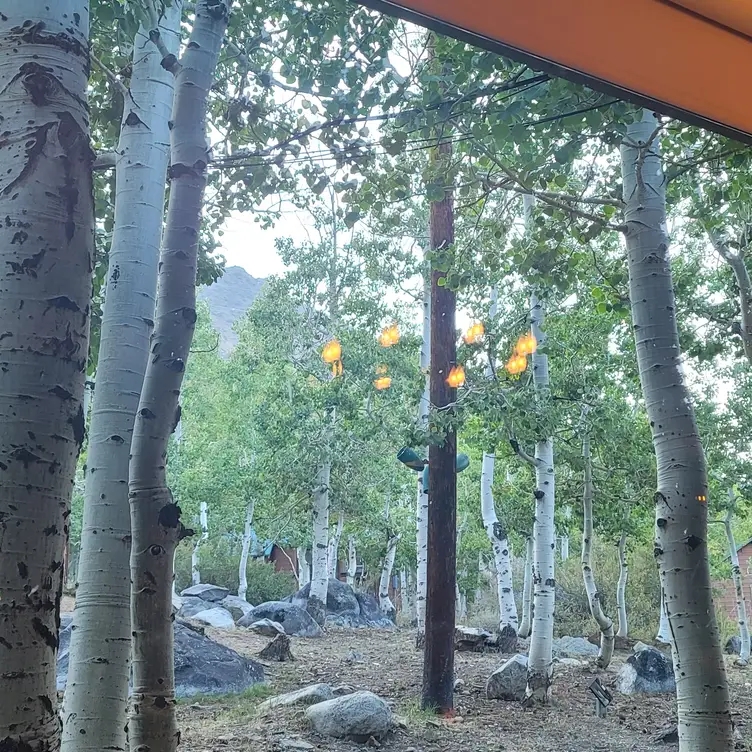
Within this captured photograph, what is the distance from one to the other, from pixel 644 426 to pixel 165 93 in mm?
1911

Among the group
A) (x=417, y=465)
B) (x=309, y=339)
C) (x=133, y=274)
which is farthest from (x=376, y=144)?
(x=417, y=465)

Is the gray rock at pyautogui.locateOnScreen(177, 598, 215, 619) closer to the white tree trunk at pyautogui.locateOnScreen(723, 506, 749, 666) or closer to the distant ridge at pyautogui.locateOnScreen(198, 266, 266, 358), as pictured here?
the distant ridge at pyautogui.locateOnScreen(198, 266, 266, 358)

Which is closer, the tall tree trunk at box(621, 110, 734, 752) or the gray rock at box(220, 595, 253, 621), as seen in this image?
the tall tree trunk at box(621, 110, 734, 752)

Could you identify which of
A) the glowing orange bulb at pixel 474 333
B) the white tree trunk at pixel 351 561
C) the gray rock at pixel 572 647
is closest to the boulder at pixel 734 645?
the gray rock at pixel 572 647

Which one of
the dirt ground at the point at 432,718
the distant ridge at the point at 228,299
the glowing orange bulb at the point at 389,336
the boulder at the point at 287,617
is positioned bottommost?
the dirt ground at the point at 432,718

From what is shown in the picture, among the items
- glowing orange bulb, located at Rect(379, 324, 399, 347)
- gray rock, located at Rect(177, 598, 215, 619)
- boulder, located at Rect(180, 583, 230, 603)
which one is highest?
glowing orange bulb, located at Rect(379, 324, 399, 347)

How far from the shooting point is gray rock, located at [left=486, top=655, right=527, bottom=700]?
2785 mm

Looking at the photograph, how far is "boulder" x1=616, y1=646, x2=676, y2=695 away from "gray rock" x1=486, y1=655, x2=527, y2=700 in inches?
16.3

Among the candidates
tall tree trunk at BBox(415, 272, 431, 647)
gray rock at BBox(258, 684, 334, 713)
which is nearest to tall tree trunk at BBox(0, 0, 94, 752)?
gray rock at BBox(258, 684, 334, 713)

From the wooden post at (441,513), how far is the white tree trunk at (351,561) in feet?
3.78

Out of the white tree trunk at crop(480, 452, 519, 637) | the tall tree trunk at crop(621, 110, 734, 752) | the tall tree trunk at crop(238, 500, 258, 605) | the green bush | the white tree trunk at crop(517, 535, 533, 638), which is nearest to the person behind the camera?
the tall tree trunk at crop(621, 110, 734, 752)

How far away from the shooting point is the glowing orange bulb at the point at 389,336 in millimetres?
3336

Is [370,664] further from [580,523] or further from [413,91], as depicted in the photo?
[413,91]

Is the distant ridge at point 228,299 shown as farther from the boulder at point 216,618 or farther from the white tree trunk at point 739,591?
the white tree trunk at point 739,591
